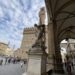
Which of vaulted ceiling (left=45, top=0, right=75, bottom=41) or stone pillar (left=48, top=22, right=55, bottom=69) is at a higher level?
vaulted ceiling (left=45, top=0, right=75, bottom=41)

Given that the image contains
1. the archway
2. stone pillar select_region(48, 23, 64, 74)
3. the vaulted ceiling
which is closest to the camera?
stone pillar select_region(48, 23, 64, 74)

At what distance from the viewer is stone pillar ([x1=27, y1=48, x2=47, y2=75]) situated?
383cm

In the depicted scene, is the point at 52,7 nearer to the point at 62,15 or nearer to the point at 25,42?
the point at 62,15

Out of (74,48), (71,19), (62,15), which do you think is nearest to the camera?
(62,15)

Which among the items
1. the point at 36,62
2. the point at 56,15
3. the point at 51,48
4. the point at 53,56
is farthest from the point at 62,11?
the point at 36,62

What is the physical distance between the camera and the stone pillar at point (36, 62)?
3.83 m

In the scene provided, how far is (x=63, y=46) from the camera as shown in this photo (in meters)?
35.8

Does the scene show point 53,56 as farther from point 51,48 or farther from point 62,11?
point 62,11

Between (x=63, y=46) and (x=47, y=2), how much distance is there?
94.6ft

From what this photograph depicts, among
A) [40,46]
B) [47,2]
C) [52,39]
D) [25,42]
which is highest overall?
[25,42]

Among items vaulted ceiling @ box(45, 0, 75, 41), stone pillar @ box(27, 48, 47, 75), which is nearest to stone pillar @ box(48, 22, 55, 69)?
vaulted ceiling @ box(45, 0, 75, 41)

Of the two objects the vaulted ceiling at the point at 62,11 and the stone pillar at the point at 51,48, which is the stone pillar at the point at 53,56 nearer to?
the stone pillar at the point at 51,48

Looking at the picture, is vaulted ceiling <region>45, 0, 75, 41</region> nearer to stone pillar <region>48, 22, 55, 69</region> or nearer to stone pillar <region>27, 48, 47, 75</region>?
stone pillar <region>48, 22, 55, 69</region>

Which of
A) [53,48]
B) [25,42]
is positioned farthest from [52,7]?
[25,42]
